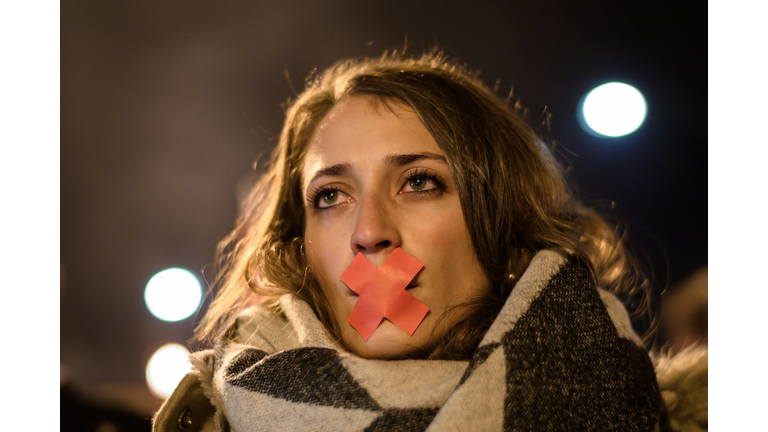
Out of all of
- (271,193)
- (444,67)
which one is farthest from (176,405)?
(444,67)

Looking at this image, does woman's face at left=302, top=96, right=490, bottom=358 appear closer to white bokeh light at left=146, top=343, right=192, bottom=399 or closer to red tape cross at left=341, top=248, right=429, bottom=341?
red tape cross at left=341, top=248, right=429, bottom=341

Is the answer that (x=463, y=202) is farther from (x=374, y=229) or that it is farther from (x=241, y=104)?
(x=241, y=104)

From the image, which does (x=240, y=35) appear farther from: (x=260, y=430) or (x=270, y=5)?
(x=260, y=430)

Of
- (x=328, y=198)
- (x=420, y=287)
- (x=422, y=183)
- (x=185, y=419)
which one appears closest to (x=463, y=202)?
(x=422, y=183)

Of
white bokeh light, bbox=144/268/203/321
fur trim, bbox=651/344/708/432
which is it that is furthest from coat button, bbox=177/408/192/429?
white bokeh light, bbox=144/268/203/321

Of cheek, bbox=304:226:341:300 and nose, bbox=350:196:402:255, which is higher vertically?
nose, bbox=350:196:402:255

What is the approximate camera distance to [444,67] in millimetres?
1468

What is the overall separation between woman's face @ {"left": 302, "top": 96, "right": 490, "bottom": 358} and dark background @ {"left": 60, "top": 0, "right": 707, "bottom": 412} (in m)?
1.00

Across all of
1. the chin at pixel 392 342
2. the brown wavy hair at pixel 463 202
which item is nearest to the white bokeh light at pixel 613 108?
the brown wavy hair at pixel 463 202

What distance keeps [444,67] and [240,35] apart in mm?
1085

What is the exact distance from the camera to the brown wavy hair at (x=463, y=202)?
1164 millimetres

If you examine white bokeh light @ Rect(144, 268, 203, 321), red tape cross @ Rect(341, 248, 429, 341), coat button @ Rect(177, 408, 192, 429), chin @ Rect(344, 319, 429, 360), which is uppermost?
red tape cross @ Rect(341, 248, 429, 341)

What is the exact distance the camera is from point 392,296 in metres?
1.06

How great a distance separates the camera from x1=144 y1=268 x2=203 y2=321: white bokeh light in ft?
8.54
